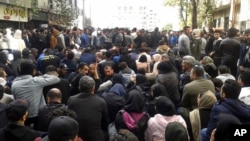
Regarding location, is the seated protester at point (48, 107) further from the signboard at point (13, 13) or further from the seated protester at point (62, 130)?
the signboard at point (13, 13)

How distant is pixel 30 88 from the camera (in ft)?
19.4

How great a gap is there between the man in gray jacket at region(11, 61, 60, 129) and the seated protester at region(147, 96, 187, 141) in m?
1.94

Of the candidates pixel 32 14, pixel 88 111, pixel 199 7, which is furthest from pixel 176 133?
pixel 199 7

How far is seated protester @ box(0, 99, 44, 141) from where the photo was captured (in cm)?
395

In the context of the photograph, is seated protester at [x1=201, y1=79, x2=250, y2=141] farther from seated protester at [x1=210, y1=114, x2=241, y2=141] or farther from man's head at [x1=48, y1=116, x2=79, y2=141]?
man's head at [x1=48, y1=116, x2=79, y2=141]

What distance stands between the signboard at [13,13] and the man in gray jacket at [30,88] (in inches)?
774

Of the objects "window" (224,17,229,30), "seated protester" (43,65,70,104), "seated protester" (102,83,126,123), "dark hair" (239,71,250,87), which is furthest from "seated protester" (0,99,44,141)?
"window" (224,17,229,30)

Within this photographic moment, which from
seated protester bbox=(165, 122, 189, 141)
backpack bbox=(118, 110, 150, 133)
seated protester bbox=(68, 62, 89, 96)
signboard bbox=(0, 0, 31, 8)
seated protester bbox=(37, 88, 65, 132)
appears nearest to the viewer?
seated protester bbox=(165, 122, 189, 141)

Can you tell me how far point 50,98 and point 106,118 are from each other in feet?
2.85

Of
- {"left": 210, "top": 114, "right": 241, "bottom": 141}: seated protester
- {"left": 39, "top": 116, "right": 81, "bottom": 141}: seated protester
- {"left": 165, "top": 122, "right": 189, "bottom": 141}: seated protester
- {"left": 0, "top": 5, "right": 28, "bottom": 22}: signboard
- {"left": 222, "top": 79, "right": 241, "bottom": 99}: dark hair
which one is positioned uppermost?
{"left": 0, "top": 5, "right": 28, "bottom": 22}: signboard

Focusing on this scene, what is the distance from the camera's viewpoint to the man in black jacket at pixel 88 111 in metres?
5.18

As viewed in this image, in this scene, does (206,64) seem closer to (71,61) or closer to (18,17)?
(71,61)

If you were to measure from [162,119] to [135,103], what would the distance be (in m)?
0.58

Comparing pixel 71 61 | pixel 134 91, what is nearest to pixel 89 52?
pixel 71 61
